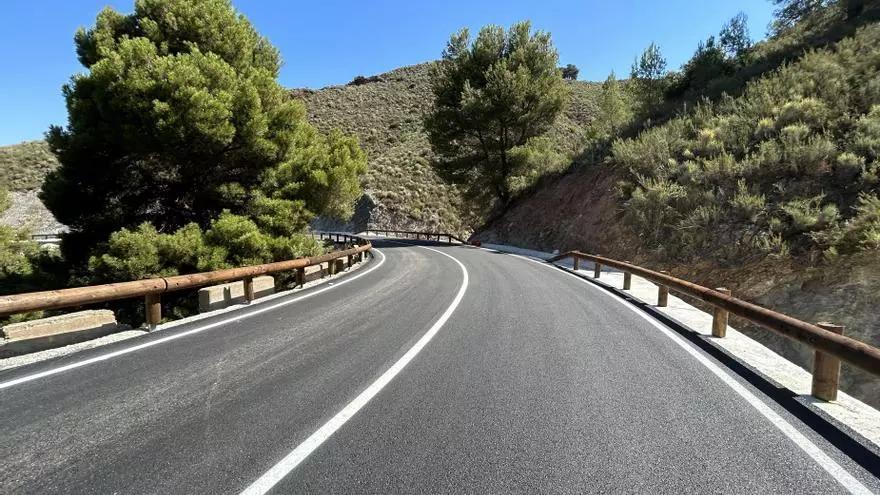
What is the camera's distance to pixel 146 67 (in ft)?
42.8

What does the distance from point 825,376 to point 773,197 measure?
1244cm

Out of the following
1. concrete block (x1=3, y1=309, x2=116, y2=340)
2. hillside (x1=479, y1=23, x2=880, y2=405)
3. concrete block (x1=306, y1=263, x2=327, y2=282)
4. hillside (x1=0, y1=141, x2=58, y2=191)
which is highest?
hillside (x1=0, y1=141, x2=58, y2=191)

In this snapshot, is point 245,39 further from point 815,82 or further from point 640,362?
point 815,82

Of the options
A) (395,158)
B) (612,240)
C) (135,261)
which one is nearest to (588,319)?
(135,261)

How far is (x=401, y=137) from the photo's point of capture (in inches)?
3034

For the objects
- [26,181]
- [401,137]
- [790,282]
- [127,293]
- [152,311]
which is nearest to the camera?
[127,293]

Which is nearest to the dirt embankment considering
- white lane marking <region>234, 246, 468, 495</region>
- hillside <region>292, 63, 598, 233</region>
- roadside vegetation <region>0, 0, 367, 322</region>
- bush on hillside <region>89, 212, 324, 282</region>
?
white lane marking <region>234, 246, 468, 495</region>

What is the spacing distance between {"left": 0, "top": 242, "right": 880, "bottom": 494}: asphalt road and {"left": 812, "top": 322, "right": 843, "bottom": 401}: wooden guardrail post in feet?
2.01

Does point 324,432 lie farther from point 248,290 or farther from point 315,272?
point 315,272

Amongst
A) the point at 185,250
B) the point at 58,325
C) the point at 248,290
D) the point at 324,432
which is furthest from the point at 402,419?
the point at 185,250

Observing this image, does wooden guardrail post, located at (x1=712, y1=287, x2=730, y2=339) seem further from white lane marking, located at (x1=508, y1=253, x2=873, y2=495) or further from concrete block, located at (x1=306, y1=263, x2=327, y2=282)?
concrete block, located at (x1=306, y1=263, x2=327, y2=282)

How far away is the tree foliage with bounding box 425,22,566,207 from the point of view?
33656 mm

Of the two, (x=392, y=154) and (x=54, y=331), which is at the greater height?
(x=392, y=154)

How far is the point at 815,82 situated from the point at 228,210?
80.5 feet
